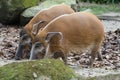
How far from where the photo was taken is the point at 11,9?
470 inches

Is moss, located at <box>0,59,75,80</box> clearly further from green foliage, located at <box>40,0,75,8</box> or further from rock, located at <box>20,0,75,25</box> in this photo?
green foliage, located at <box>40,0,75,8</box>

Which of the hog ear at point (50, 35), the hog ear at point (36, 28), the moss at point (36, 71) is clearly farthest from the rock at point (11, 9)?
the moss at point (36, 71)

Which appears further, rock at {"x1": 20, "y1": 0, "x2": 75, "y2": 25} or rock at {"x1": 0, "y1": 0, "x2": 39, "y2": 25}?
rock at {"x1": 0, "y1": 0, "x2": 39, "y2": 25}

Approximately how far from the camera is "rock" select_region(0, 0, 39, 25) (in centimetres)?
1189

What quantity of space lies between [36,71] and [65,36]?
2.13m

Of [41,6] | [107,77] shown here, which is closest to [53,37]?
[107,77]

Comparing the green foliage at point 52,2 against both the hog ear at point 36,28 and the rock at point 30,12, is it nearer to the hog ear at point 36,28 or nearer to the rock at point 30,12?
the rock at point 30,12

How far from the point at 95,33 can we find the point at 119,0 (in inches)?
491

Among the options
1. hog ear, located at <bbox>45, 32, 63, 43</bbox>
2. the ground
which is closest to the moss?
the ground

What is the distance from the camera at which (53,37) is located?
5.89m

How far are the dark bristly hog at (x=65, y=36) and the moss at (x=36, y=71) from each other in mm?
1897

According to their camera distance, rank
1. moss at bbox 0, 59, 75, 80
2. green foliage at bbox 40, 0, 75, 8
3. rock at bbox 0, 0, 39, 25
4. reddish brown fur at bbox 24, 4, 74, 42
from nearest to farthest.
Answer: moss at bbox 0, 59, 75, 80 < reddish brown fur at bbox 24, 4, 74, 42 < rock at bbox 0, 0, 39, 25 < green foliage at bbox 40, 0, 75, 8

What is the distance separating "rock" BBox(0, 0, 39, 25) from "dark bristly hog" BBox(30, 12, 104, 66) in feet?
19.6

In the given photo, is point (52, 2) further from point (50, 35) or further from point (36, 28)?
point (50, 35)
